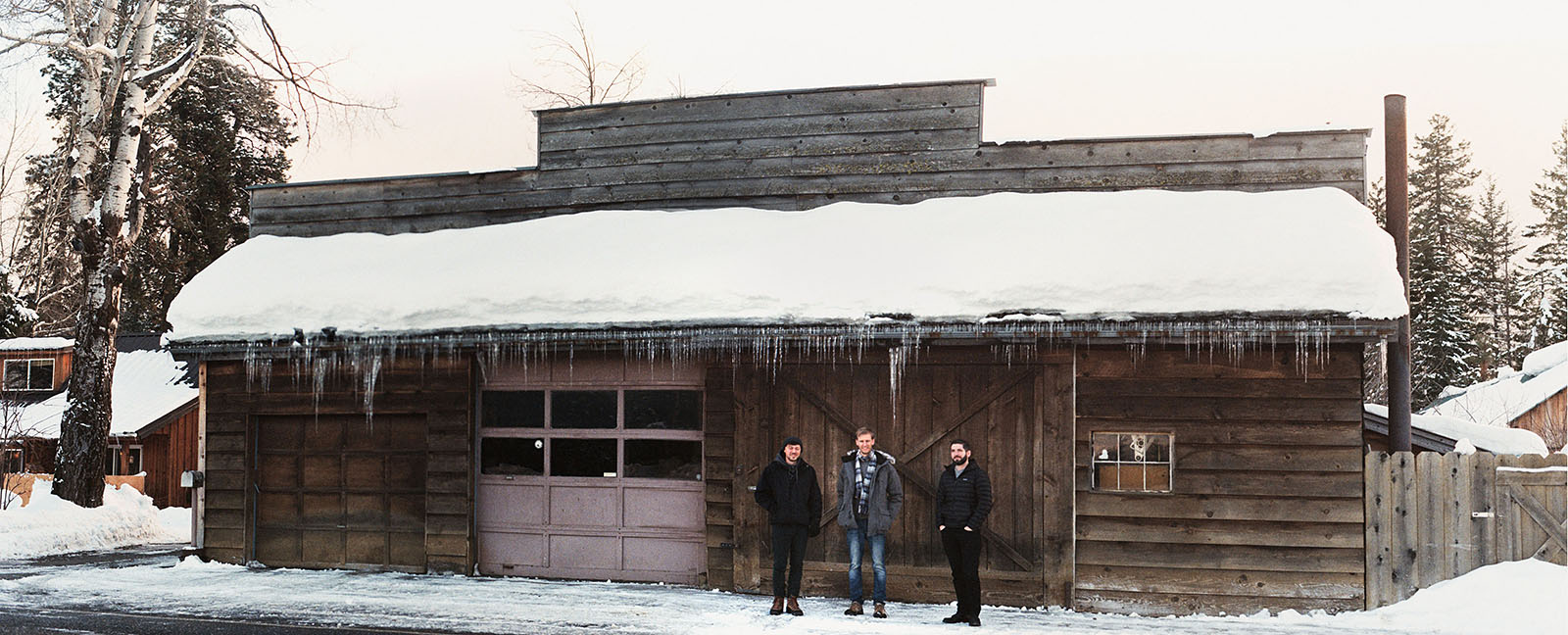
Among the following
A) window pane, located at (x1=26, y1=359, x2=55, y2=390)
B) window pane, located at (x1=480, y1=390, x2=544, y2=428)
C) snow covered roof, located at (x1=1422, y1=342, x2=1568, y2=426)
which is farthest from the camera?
window pane, located at (x1=26, y1=359, x2=55, y2=390)

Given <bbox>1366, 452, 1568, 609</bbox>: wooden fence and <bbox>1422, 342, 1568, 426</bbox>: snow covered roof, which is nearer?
<bbox>1366, 452, 1568, 609</bbox>: wooden fence

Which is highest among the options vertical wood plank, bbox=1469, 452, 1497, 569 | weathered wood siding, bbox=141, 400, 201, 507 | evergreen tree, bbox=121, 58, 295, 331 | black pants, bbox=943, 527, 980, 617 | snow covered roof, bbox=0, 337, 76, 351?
evergreen tree, bbox=121, 58, 295, 331

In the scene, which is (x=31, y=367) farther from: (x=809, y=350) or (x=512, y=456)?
(x=809, y=350)

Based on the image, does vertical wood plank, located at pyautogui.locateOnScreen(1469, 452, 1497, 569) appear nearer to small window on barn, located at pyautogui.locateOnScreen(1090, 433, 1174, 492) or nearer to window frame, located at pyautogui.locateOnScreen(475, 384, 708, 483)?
small window on barn, located at pyautogui.locateOnScreen(1090, 433, 1174, 492)

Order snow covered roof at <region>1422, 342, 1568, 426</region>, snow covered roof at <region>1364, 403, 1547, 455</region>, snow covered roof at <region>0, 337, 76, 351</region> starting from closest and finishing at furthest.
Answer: snow covered roof at <region>1364, 403, 1547, 455</region>, snow covered roof at <region>1422, 342, 1568, 426</region>, snow covered roof at <region>0, 337, 76, 351</region>

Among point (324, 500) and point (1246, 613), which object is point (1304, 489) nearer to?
point (1246, 613)

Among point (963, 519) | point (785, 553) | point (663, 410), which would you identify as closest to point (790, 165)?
point (663, 410)

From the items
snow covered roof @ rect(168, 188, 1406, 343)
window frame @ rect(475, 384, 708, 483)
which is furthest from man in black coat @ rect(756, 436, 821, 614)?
window frame @ rect(475, 384, 708, 483)

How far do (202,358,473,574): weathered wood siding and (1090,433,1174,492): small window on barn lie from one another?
6219mm

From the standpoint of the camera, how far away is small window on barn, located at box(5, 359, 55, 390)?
31828mm

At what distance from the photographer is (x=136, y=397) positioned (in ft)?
100.0

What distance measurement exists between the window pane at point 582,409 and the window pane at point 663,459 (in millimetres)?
233

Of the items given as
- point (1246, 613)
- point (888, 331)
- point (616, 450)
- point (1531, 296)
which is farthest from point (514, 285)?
point (1531, 296)

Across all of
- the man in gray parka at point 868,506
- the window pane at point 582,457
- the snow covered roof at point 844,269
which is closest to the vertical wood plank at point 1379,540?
the snow covered roof at point 844,269
